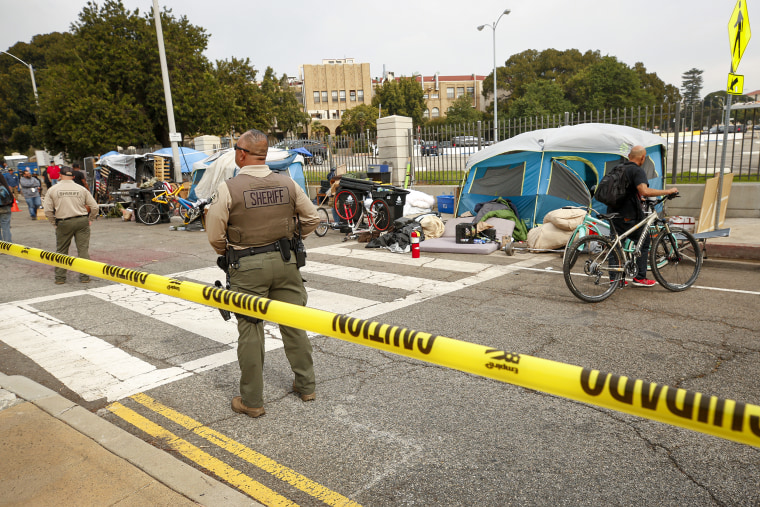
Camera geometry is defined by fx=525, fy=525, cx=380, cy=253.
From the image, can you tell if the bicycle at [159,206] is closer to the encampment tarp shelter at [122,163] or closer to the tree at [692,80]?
the encampment tarp shelter at [122,163]

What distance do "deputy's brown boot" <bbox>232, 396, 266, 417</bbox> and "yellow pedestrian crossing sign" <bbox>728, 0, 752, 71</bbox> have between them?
9576 mm

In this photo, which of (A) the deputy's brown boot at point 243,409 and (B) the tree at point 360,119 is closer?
(A) the deputy's brown boot at point 243,409

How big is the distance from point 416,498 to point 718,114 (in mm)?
12779

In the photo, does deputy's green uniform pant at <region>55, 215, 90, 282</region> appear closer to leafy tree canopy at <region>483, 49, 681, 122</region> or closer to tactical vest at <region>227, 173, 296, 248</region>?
tactical vest at <region>227, 173, 296, 248</region>

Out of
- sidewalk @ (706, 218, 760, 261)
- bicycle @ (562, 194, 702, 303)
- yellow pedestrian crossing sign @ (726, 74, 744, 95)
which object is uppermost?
yellow pedestrian crossing sign @ (726, 74, 744, 95)

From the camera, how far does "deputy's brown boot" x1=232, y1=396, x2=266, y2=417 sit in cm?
383

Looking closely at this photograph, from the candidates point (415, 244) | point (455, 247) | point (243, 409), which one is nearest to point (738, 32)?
point (455, 247)

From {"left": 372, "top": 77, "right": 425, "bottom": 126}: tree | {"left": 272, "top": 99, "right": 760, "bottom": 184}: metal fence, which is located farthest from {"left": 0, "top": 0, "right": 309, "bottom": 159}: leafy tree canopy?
{"left": 372, "top": 77, "right": 425, "bottom": 126}: tree

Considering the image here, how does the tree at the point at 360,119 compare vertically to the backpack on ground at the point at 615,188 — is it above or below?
above

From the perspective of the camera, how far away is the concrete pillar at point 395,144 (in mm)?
16969

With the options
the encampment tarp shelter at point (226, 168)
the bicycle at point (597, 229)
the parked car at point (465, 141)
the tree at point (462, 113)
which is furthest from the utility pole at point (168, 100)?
the tree at point (462, 113)

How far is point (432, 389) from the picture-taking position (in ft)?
13.8

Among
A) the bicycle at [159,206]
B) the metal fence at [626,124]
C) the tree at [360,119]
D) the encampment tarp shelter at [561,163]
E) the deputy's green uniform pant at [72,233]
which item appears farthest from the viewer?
the tree at [360,119]

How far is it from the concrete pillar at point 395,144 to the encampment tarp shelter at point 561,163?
5.15 m
